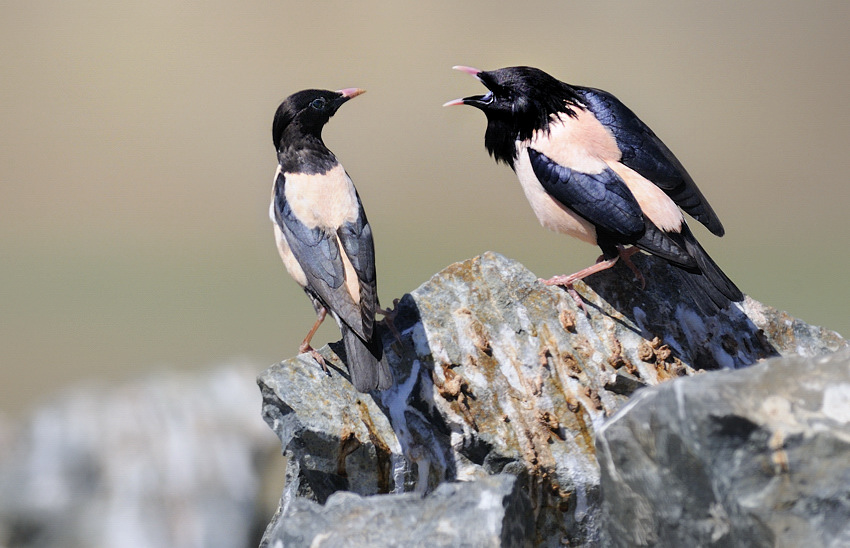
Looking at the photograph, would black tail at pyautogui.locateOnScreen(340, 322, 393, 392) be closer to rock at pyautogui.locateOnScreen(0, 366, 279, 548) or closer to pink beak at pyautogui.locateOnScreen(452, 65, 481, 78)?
pink beak at pyautogui.locateOnScreen(452, 65, 481, 78)

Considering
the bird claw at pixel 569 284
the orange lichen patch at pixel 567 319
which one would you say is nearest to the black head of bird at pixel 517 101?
the bird claw at pixel 569 284

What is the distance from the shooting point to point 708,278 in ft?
19.3

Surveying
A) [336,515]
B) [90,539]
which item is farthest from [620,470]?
[90,539]

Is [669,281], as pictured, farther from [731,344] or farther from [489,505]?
[489,505]

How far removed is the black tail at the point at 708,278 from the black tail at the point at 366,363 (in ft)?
6.26

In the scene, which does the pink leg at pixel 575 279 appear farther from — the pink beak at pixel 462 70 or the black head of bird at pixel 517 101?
the pink beak at pixel 462 70

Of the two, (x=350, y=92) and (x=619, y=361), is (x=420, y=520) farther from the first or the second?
(x=350, y=92)

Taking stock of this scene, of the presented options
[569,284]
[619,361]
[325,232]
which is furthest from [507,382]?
[325,232]

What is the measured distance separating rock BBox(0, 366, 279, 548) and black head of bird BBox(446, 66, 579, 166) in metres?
3.78

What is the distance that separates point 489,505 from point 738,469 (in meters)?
1.00

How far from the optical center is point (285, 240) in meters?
5.81

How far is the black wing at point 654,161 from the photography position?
620 centimetres

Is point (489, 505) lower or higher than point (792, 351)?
lower

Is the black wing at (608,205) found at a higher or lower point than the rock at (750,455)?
higher
